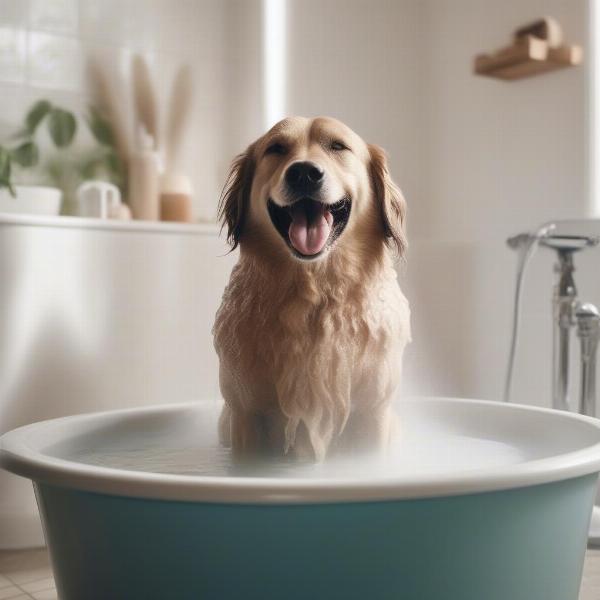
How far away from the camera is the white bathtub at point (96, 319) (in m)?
1.65

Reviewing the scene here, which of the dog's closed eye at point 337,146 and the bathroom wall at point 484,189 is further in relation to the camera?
the bathroom wall at point 484,189

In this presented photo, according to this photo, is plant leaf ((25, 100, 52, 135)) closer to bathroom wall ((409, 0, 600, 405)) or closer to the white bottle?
the white bottle

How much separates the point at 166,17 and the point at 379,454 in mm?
1658

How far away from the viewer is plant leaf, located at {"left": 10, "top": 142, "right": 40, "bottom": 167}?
209cm

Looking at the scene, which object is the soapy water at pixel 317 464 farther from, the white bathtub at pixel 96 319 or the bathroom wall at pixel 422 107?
the bathroom wall at pixel 422 107

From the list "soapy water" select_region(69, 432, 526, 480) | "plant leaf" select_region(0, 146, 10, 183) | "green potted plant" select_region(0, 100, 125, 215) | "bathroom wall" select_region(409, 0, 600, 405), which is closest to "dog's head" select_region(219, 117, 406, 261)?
"soapy water" select_region(69, 432, 526, 480)

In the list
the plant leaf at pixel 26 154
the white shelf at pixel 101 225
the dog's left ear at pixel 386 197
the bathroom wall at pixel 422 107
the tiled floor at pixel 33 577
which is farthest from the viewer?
the bathroom wall at pixel 422 107

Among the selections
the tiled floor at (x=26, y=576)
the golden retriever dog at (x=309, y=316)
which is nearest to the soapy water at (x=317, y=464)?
the golden retriever dog at (x=309, y=316)

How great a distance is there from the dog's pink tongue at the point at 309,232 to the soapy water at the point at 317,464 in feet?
1.04

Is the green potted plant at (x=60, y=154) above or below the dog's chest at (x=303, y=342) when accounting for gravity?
above

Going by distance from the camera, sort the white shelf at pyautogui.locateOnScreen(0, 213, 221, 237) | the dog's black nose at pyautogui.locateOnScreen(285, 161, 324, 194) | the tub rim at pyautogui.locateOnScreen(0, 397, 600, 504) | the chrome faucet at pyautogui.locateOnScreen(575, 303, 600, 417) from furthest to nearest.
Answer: the chrome faucet at pyautogui.locateOnScreen(575, 303, 600, 417), the white shelf at pyautogui.locateOnScreen(0, 213, 221, 237), the dog's black nose at pyautogui.locateOnScreen(285, 161, 324, 194), the tub rim at pyautogui.locateOnScreen(0, 397, 600, 504)

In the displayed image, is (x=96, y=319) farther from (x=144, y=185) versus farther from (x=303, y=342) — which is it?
(x=303, y=342)

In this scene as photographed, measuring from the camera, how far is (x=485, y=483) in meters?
0.85

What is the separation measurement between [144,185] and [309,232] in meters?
1.13
